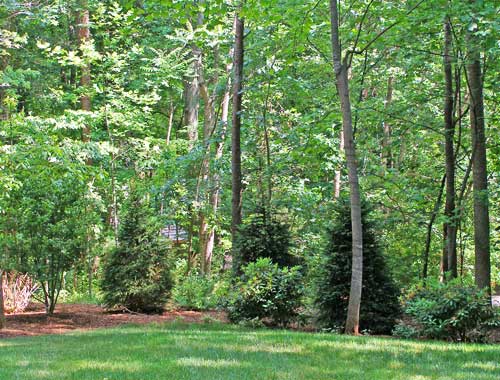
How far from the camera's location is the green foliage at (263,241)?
11.0m

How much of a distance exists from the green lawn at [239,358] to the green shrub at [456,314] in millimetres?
773

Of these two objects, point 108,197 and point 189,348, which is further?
point 108,197

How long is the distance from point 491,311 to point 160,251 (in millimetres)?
6669

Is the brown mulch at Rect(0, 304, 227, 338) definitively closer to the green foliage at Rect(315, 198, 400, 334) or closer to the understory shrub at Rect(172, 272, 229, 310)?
the understory shrub at Rect(172, 272, 229, 310)

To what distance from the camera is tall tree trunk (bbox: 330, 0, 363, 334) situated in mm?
8109

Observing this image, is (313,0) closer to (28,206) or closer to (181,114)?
(28,206)

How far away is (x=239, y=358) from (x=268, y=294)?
11.0 feet

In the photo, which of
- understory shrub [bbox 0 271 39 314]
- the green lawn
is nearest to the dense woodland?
understory shrub [bbox 0 271 39 314]

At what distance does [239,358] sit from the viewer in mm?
6383

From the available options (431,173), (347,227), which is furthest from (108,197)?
(347,227)

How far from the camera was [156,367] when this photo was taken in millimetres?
5891

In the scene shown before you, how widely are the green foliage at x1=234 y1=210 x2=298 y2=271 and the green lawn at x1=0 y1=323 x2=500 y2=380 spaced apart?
2.64 metres

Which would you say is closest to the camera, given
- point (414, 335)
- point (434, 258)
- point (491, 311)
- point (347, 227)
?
point (491, 311)

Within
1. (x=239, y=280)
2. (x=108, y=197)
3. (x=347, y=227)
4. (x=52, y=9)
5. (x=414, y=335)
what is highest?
(x=52, y=9)
